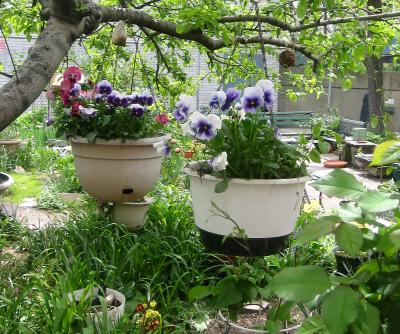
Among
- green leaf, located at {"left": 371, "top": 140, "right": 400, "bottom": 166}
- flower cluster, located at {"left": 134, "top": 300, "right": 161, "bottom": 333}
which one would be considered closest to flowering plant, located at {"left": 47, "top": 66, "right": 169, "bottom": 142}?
flower cluster, located at {"left": 134, "top": 300, "right": 161, "bottom": 333}

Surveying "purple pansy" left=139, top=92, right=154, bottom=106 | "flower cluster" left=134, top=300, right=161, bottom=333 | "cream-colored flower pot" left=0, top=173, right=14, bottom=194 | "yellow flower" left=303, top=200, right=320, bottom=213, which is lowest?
"yellow flower" left=303, top=200, right=320, bottom=213

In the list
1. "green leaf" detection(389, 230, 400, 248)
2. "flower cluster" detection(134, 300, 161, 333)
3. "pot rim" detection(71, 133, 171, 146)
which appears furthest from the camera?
"pot rim" detection(71, 133, 171, 146)

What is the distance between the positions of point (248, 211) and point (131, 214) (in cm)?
216

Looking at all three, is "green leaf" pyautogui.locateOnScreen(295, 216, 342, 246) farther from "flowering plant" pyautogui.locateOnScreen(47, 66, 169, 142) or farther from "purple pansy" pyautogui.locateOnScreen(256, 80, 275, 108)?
"flowering plant" pyautogui.locateOnScreen(47, 66, 169, 142)

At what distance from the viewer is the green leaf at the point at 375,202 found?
677 millimetres

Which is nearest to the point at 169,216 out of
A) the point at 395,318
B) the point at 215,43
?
the point at 215,43

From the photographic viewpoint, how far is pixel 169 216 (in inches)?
148

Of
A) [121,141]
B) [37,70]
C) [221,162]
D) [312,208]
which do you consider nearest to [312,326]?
[221,162]

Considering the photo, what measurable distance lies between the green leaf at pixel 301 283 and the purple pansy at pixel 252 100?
0.98 m

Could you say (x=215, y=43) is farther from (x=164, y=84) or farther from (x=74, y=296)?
(x=74, y=296)

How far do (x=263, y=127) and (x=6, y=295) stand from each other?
1.66 m

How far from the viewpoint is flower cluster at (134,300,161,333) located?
2.34 metres

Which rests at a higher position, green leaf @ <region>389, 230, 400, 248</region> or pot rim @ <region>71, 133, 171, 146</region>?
green leaf @ <region>389, 230, 400, 248</region>

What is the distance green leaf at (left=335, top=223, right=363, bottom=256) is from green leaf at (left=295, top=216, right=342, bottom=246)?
1 cm
